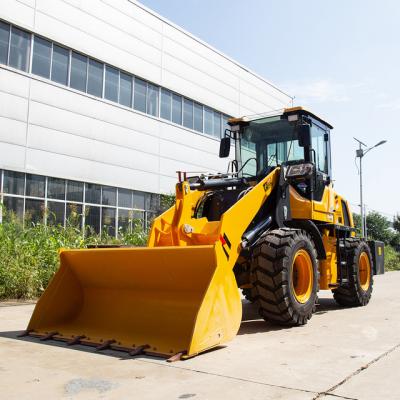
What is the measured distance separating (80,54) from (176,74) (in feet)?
16.9

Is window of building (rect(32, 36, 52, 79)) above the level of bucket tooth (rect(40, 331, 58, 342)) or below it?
above

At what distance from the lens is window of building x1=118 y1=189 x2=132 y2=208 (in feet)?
60.0

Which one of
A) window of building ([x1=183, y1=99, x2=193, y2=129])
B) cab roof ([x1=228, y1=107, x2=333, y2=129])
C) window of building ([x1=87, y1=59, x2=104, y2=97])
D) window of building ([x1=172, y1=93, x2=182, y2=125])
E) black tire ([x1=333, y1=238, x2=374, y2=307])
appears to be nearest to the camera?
cab roof ([x1=228, y1=107, x2=333, y2=129])

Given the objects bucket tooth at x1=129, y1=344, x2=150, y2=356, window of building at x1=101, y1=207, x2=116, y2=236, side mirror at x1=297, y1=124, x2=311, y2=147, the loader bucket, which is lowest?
bucket tooth at x1=129, y1=344, x2=150, y2=356

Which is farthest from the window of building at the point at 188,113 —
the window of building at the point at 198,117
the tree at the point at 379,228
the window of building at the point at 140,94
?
the tree at the point at 379,228

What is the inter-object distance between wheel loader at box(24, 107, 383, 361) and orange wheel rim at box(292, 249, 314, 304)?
13 millimetres

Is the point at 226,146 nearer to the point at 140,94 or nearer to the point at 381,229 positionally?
the point at 140,94

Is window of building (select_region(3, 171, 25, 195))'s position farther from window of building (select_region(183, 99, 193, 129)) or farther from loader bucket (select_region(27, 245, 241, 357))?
loader bucket (select_region(27, 245, 241, 357))

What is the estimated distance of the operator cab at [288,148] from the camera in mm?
7141

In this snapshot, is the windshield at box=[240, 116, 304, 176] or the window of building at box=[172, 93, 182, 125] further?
the window of building at box=[172, 93, 182, 125]

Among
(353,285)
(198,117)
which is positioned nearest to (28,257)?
(353,285)

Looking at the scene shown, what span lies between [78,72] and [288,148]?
→ 37.2 feet

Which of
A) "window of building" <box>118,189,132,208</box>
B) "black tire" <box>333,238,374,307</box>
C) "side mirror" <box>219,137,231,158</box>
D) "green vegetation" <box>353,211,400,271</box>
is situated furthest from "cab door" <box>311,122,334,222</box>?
"green vegetation" <box>353,211,400,271</box>

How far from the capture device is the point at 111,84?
58.9 ft
